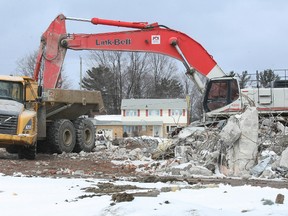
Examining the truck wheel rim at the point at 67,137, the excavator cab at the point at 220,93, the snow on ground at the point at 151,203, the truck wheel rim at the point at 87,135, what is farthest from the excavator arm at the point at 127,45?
the snow on ground at the point at 151,203

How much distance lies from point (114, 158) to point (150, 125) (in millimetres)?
55696

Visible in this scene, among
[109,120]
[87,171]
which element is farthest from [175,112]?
[87,171]

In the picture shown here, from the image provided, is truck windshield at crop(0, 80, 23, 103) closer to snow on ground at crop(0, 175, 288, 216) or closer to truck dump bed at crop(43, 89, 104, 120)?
truck dump bed at crop(43, 89, 104, 120)

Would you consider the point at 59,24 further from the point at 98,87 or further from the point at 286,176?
the point at 98,87

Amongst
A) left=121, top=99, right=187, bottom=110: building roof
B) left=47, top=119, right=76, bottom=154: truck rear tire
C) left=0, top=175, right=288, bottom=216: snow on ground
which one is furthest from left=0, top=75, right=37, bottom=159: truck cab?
left=121, top=99, right=187, bottom=110: building roof

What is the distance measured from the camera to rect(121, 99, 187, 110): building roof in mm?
74438

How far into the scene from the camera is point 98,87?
271 feet

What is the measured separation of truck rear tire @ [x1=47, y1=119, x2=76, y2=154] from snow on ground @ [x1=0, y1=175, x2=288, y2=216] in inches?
402

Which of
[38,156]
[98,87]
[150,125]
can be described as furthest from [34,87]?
[98,87]

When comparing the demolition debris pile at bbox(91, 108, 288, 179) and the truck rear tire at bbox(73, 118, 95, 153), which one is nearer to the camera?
the demolition debris pile at bbox(91, 108, 288, 179)

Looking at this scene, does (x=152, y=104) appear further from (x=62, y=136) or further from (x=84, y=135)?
(x=62, y=136)

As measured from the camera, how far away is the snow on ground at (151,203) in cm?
663

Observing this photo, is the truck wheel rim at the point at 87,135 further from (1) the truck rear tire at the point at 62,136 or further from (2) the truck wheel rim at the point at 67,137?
(2) the truck wheel rim at the point at 67,137

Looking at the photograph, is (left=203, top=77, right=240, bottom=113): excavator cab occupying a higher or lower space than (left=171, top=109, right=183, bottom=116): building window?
higher
